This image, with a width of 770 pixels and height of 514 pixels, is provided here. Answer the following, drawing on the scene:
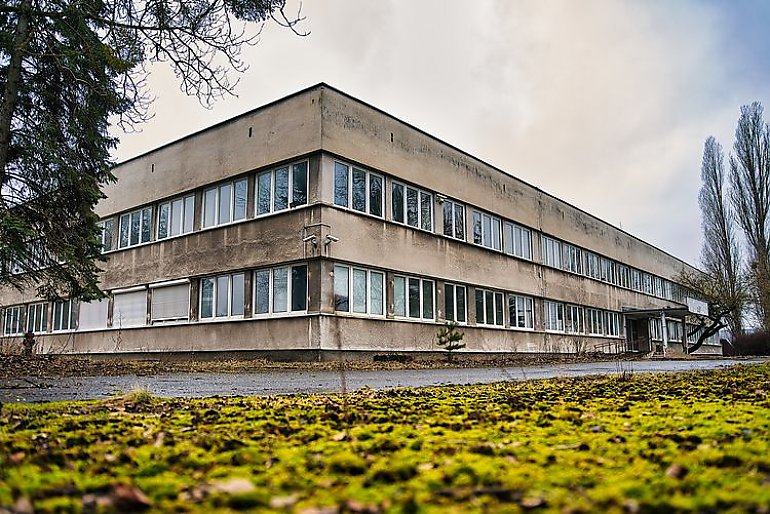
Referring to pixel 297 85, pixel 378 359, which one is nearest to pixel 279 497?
pixel 378 359

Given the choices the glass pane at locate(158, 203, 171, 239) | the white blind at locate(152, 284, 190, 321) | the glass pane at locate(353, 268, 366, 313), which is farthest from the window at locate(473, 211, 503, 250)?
the glass pane at locate(158, 203, 171, 239)

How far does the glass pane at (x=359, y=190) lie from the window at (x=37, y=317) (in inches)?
754

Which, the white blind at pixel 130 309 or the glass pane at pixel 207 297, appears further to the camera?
the white blind at pixel 130 309

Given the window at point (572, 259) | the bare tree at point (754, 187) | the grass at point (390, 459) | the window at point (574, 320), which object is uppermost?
the bare tree at point (754, 187)

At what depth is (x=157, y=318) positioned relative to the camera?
83.5ft

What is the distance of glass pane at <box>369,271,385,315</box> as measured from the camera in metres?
21.8

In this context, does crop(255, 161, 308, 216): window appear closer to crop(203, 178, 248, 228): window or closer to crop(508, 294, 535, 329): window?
crop(203, 178, 248, 228): window

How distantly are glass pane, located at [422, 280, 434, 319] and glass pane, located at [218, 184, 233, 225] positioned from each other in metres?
7.53

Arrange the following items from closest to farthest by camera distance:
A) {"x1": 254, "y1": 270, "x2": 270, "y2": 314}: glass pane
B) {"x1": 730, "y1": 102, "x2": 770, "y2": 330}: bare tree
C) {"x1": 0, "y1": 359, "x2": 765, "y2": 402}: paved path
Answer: {"x1": 0, "y1": 359, "x2": 765, "y2": 402}: paved path
{"x1": 254, "y1": 270, "x2": 270, "y2": 314}: glass pane
{"x1": 730, "y1": 102, "x2": 770, "y2": 330}: bare tree

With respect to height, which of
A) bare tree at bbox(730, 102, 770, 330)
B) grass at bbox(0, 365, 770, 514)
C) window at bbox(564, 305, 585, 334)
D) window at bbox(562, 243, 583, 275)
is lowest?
grass at bbox(0, 365, 770, 514)

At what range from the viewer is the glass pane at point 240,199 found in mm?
22844

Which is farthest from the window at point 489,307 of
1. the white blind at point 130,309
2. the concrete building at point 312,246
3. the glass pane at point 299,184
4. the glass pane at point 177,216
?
the white blind at point 130,309

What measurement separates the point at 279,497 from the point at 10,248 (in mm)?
13519

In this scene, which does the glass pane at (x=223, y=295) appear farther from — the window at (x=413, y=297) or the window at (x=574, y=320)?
the window at (x=574, y=320)
